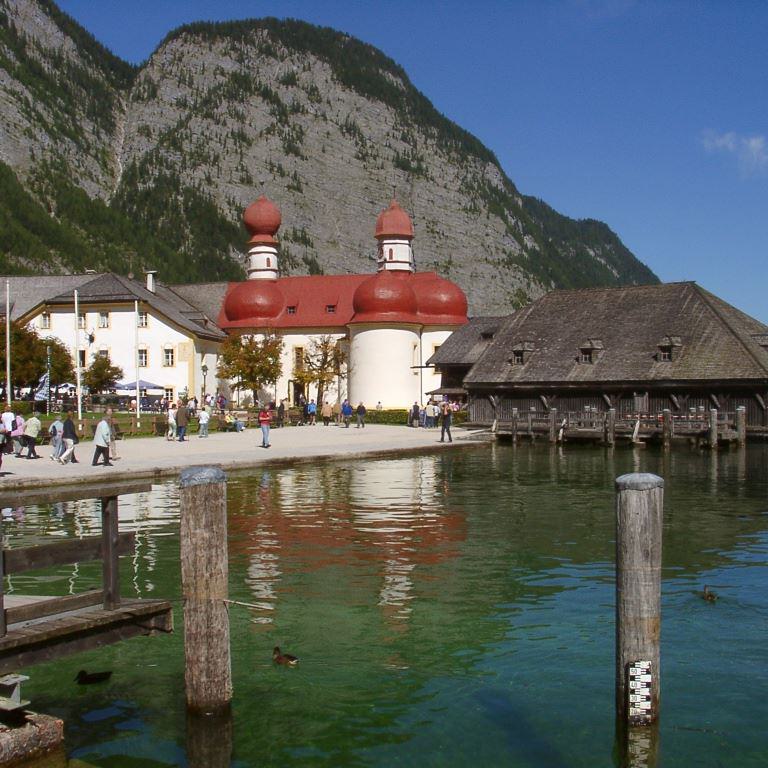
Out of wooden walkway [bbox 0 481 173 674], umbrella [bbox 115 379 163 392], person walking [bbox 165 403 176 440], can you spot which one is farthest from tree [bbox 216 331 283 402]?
wooden walkway [bbox 0 481 173 674]

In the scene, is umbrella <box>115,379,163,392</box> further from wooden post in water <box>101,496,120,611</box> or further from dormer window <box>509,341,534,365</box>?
wooden post in water <box>101,496,120,611</box>

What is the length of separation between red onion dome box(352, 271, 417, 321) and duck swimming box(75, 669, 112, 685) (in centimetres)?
6189

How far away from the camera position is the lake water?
368 inches

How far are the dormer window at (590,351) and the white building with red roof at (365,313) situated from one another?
20280 mm

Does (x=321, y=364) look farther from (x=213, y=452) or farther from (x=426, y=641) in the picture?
(x=426, y=641)

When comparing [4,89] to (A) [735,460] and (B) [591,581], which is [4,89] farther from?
(B) [591,581]

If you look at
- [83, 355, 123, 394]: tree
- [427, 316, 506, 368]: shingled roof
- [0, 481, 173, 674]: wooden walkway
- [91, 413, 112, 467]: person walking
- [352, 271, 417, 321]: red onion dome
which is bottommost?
[0, 481, 173, 674]: wooden walkway

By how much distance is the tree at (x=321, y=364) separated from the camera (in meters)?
73.8

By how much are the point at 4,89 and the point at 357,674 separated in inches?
7179

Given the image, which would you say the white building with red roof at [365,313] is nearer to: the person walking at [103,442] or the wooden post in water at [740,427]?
the wooden post in water at [740,427]

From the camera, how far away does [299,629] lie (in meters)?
12.8

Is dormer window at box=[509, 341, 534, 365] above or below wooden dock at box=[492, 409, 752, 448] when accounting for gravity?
above

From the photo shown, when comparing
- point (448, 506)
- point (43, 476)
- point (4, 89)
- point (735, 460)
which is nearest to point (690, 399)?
point (735, 460)

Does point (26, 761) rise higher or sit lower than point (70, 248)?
lower
